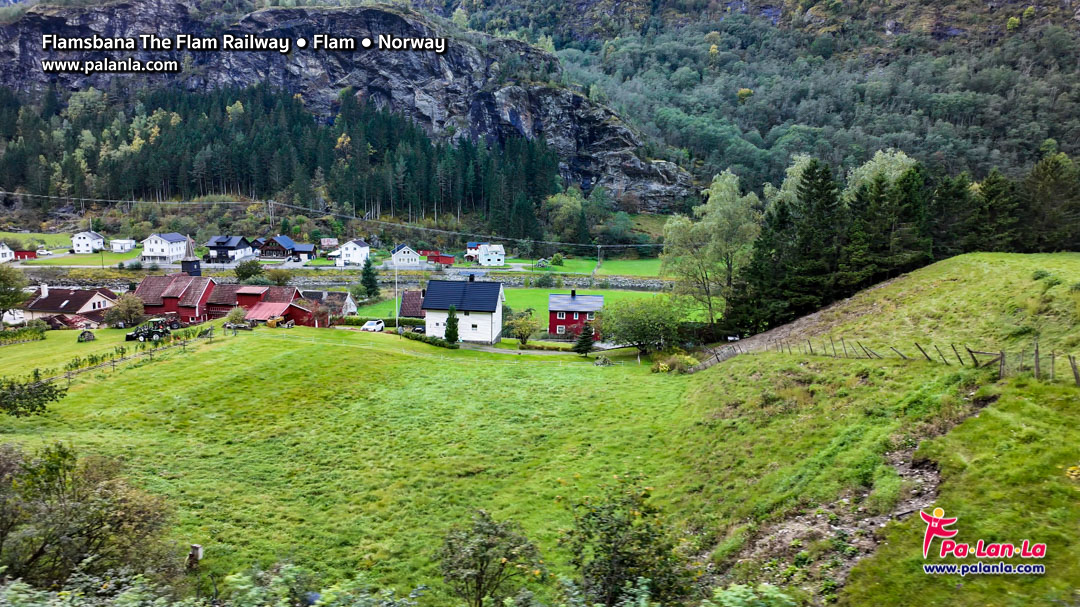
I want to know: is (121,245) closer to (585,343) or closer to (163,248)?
(163,248)

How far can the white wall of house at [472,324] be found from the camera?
143 ft

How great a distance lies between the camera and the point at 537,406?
24531 millimetres

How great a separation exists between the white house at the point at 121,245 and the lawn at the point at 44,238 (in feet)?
30.5

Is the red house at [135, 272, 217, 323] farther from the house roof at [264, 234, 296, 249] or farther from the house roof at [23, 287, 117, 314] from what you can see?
the house roof at [264, 234, 296, 249]

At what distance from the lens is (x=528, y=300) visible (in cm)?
6862

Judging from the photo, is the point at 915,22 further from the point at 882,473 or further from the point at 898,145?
the point at 882,473

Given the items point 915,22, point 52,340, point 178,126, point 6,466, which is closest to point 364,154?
point 178,126

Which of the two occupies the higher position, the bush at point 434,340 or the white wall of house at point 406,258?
the white wall of house at point 406,258

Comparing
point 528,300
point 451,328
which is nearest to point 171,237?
point 528,300

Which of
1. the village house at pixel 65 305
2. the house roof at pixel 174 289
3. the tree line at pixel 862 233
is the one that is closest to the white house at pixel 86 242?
the village house at pixel 65 305

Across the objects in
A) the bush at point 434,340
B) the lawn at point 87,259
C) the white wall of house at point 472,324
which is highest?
the lawn at point 87,259

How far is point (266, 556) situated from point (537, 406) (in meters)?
13.7

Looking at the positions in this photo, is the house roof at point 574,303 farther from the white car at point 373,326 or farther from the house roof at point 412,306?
the white car at point 373,326

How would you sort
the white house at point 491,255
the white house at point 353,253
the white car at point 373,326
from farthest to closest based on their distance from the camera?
the white house at point 491,255 → the white house at point 353,253 → the white car at point 373,326
